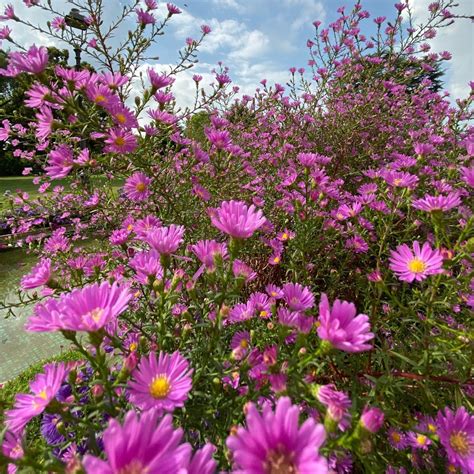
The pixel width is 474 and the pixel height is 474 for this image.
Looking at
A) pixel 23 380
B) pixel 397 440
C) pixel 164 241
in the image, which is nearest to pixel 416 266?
pixel 397 440

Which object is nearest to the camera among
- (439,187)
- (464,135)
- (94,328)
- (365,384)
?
(94,328)

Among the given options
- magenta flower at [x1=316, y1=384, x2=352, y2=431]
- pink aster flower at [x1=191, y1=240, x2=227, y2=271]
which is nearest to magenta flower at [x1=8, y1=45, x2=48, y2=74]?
pink aster flower at [x1=191, y1=240, x2=227, y2=271]

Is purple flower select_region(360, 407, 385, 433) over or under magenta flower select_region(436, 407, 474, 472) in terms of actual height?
over

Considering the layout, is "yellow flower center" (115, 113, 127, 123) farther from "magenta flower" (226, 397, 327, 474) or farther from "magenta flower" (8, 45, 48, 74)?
"magenta flower" (226, 397, 327, 474)

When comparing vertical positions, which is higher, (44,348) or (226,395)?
(226,395)

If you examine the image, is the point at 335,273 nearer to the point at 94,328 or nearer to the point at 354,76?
the point at 94,328

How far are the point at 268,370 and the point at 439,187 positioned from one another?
1468 mm

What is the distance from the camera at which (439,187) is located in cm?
174

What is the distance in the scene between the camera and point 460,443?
929 mm

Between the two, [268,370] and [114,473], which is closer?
[114,473]

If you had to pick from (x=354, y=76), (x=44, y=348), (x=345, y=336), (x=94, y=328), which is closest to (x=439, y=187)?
(x=345, y=336)

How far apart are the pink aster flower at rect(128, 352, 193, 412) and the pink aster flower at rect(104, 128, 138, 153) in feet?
3.18

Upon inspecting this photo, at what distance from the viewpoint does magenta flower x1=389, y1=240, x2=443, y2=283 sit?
1121 millimetres

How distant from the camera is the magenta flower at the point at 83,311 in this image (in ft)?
2.31
